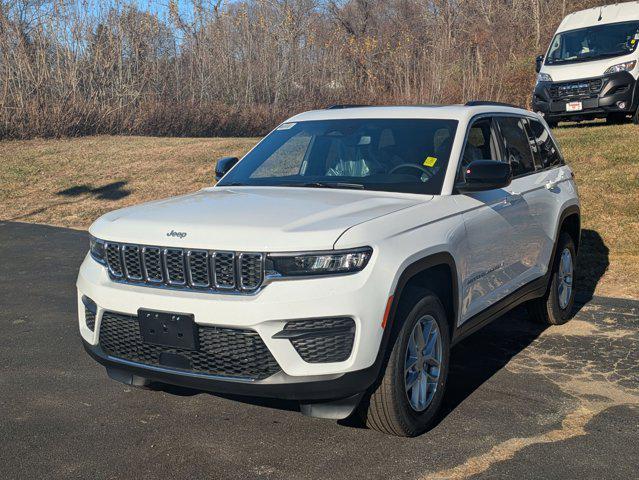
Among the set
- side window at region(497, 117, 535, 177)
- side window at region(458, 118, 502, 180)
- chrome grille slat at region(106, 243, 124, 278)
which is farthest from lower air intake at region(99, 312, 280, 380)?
side window at region(497, 117, 535, 177)

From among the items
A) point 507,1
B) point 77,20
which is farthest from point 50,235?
point 507,1

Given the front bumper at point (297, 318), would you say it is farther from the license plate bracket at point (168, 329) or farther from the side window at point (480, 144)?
the side window at point (480, 144)

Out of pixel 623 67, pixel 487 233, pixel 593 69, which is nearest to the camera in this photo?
pixel 487 233

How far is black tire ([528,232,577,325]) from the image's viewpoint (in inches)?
265

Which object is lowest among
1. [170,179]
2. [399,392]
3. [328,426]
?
[170,179]

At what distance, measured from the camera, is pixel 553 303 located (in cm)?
677

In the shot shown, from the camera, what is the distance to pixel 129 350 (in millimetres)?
4297

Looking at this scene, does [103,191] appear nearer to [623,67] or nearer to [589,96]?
[589,96]

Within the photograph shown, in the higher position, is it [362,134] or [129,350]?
[362,134]

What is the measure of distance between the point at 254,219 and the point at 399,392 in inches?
45.4

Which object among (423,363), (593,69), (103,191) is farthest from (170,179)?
(423,363)

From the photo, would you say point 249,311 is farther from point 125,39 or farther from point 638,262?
point 125,39

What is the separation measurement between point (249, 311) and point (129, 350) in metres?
0.82

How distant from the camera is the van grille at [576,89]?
653 inches
